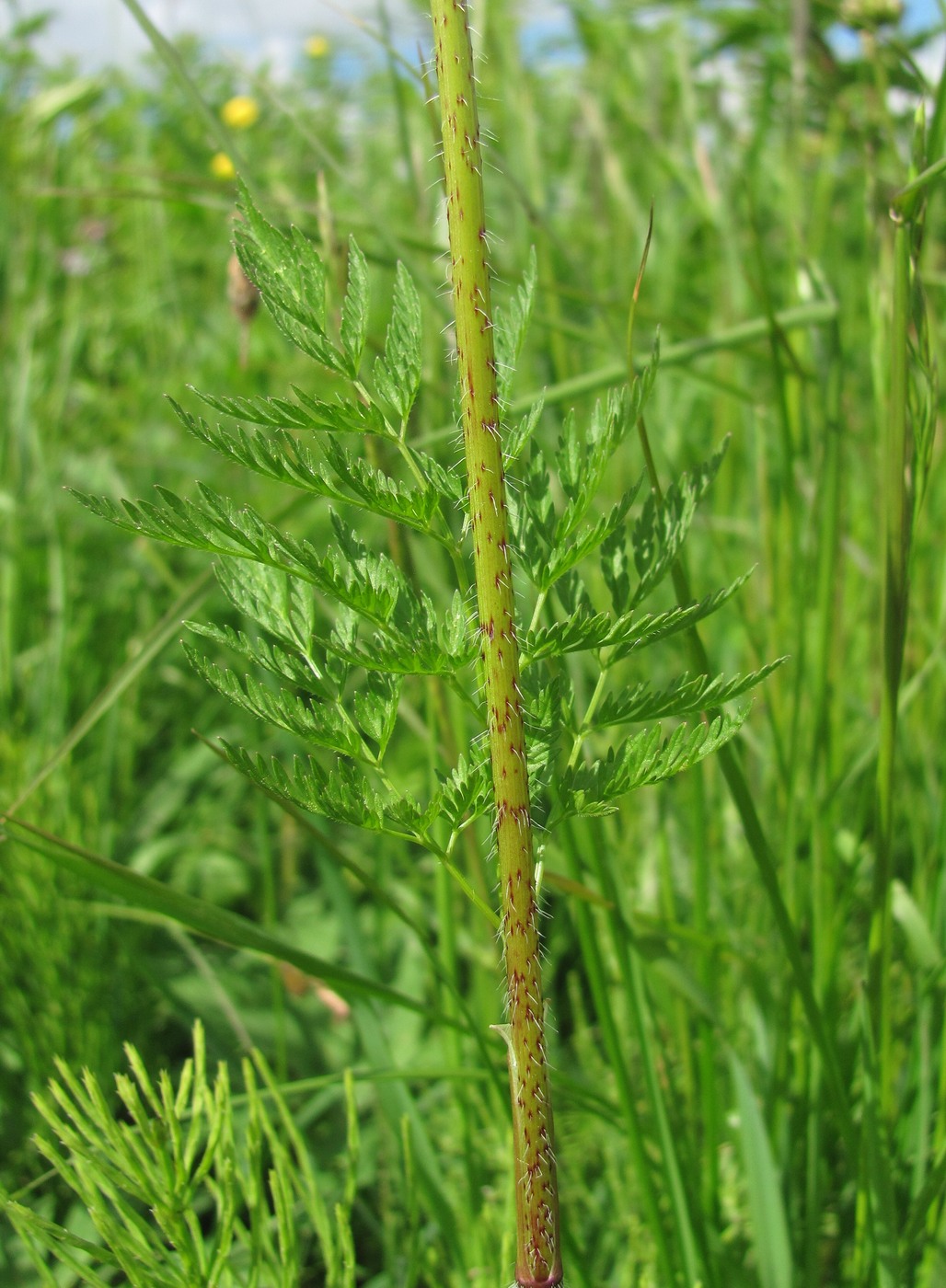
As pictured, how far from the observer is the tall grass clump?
0.34 m

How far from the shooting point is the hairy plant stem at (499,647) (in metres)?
0.29

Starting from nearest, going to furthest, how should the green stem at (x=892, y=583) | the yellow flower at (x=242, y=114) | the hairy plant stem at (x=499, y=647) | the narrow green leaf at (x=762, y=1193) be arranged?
the hairy plant stem at (x=499, y=647) < the green stem at (x=892, y=583) < the narrow green leaf at (x=762, y=1193) < the yellow flower at (x=242, y=114)

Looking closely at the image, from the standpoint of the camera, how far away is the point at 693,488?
38 centimetres

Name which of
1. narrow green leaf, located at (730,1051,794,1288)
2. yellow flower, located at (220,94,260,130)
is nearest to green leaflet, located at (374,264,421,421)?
narrow green leaf, located at (730,1051,794,1288)

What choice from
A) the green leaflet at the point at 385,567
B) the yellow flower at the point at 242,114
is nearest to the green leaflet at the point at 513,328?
the green leaflet at the point at 385,567

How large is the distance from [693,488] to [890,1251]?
1.19 ft

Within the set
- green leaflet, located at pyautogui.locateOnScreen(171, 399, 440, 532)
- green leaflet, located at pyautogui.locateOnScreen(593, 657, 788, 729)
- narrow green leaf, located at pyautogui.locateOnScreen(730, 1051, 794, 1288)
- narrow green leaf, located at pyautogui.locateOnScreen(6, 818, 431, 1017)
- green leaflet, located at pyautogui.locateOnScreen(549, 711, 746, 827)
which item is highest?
green leaflet, located at pyautogui.locateOnScreen(171, 399, 440, 532)

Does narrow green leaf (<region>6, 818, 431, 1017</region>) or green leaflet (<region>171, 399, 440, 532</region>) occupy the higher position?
green leaflet (<region>171, 399, 440, 532</region>)

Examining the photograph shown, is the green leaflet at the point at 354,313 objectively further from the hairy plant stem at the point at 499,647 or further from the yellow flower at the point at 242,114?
the yellow flower at the point at 242,114

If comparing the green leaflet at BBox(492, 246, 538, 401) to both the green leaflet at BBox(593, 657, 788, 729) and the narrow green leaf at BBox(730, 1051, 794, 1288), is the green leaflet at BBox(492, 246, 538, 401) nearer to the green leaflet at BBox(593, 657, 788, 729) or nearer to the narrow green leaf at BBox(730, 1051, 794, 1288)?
the green leaflet at BBox(593, 657, 788, 729)

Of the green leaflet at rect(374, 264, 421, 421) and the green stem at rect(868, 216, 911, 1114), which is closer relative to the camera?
the green leaflet at rect(374, 264, 421, 421)

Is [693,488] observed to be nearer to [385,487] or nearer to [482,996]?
[385,487]

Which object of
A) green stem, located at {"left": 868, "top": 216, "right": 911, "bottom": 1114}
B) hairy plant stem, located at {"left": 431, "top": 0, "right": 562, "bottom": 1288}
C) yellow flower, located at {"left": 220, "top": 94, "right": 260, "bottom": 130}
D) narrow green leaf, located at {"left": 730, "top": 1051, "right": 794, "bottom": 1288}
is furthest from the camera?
yellow flower, located at {"left": 220, "top": 94, "right": 260, "bottom": 130}

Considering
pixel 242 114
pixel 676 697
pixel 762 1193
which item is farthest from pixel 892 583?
pixel 242 114
